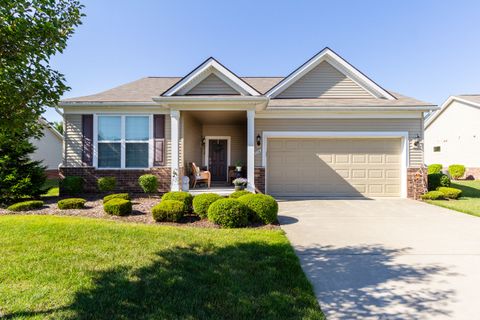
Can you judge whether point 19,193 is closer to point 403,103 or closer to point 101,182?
point 101,182

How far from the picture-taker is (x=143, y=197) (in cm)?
929

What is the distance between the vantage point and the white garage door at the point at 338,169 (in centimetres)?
1007

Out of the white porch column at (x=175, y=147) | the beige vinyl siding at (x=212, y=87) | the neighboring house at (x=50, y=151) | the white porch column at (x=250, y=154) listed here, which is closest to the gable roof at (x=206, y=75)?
the beige vinyl siding at (x=212, y=87)

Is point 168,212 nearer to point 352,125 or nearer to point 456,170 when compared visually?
point 352,125

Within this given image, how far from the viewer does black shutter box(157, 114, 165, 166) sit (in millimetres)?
9828

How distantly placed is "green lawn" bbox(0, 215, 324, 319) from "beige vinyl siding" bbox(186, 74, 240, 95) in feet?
18.3

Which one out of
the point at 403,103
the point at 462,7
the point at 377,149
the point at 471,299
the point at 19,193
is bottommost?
the point at 471,299

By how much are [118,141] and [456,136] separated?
80.0 ft

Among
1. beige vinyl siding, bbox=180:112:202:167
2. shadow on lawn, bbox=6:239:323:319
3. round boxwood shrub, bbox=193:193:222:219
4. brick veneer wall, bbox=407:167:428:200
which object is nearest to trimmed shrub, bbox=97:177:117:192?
beige vinyl siding, bbox=180:112:202:167

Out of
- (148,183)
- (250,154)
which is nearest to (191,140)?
(148,183)

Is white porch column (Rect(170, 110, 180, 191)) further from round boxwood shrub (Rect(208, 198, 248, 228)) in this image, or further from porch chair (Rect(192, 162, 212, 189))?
round boxwood shrub (Rect(208, 198, 248, 228))

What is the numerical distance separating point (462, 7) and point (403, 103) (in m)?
3.73

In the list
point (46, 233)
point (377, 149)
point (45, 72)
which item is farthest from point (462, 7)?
point (46, 233)

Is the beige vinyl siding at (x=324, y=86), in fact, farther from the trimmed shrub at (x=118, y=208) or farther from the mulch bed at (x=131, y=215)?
the trimmed shrub at (x=118, y=208)
